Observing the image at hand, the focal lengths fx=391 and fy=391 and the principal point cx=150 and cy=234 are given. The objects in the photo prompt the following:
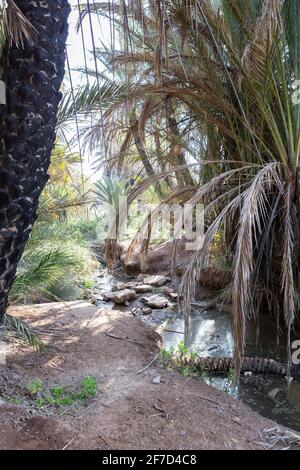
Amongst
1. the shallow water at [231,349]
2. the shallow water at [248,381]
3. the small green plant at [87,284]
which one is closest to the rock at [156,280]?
the shallow water at [231,349]

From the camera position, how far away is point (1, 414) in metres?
2.29

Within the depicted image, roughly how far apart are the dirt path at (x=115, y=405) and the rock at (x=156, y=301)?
218cm

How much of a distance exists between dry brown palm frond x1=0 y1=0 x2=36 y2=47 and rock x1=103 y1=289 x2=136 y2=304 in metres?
4.94

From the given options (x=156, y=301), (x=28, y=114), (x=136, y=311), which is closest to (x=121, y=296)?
(x=136, y=311)

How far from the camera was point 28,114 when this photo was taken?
2342 millimetres

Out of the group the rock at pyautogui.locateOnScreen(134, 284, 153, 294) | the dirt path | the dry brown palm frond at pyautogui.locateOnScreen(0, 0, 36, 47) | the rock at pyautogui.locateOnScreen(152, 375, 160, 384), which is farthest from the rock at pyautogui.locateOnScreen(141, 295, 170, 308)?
the dry brown palm frond at pyautogui.locateOnScreen(0, 0, 36, 47)

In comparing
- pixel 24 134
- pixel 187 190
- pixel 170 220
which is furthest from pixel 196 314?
pixel 24 134

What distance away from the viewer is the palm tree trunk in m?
2.30

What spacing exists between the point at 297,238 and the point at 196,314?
253cm

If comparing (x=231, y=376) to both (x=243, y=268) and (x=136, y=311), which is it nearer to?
(x=243, y=268)

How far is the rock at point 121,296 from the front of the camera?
261 inches

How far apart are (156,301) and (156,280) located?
39.9 inches

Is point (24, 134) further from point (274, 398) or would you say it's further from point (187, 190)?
point (274, 398)

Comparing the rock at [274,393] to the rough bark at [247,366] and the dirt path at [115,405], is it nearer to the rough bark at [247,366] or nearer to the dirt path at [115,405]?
the rough bark at [247,366]
